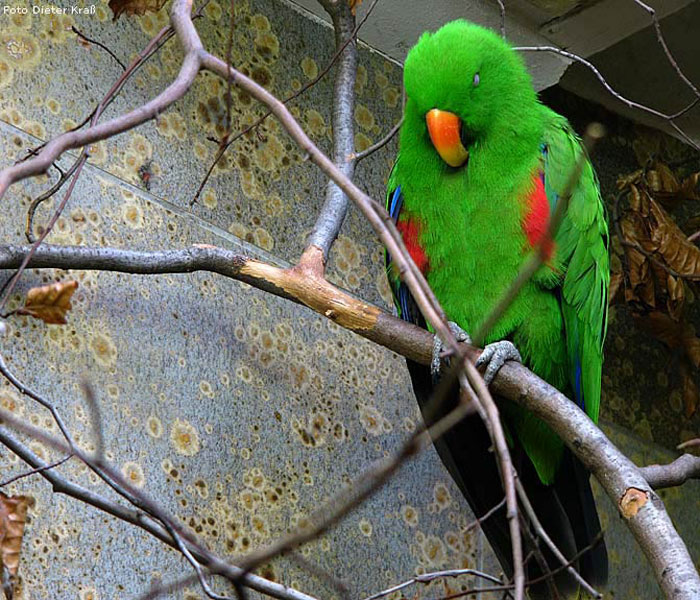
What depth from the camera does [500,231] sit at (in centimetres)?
225

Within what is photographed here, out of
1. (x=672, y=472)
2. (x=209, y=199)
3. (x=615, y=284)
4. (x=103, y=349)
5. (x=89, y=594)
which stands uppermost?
(x=615, y=284)

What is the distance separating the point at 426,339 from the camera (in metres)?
2.01

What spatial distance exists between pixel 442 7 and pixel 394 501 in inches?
52.1

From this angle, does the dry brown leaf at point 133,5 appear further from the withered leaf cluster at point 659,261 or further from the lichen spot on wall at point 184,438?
the withered leaf cluster at point 659,261

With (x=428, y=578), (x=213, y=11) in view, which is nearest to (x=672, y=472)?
(x=428, y=578)

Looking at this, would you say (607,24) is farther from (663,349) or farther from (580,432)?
(580,432)

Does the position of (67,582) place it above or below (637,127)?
below

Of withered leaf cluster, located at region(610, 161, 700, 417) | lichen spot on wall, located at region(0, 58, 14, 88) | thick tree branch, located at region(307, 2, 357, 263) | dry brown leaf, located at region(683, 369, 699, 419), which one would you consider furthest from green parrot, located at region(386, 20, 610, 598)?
dry brown leaf, located at region(683, 369, 699, 419)

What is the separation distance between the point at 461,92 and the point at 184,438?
0.96 meters

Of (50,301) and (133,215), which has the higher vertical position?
(133,215)

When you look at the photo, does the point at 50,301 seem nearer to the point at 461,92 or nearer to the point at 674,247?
the point at 461,92

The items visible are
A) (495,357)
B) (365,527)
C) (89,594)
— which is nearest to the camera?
(495,357)

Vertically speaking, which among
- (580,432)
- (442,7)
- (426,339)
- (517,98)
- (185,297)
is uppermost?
(442,7)

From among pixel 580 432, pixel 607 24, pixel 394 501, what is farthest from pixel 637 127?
pixel 580 432
